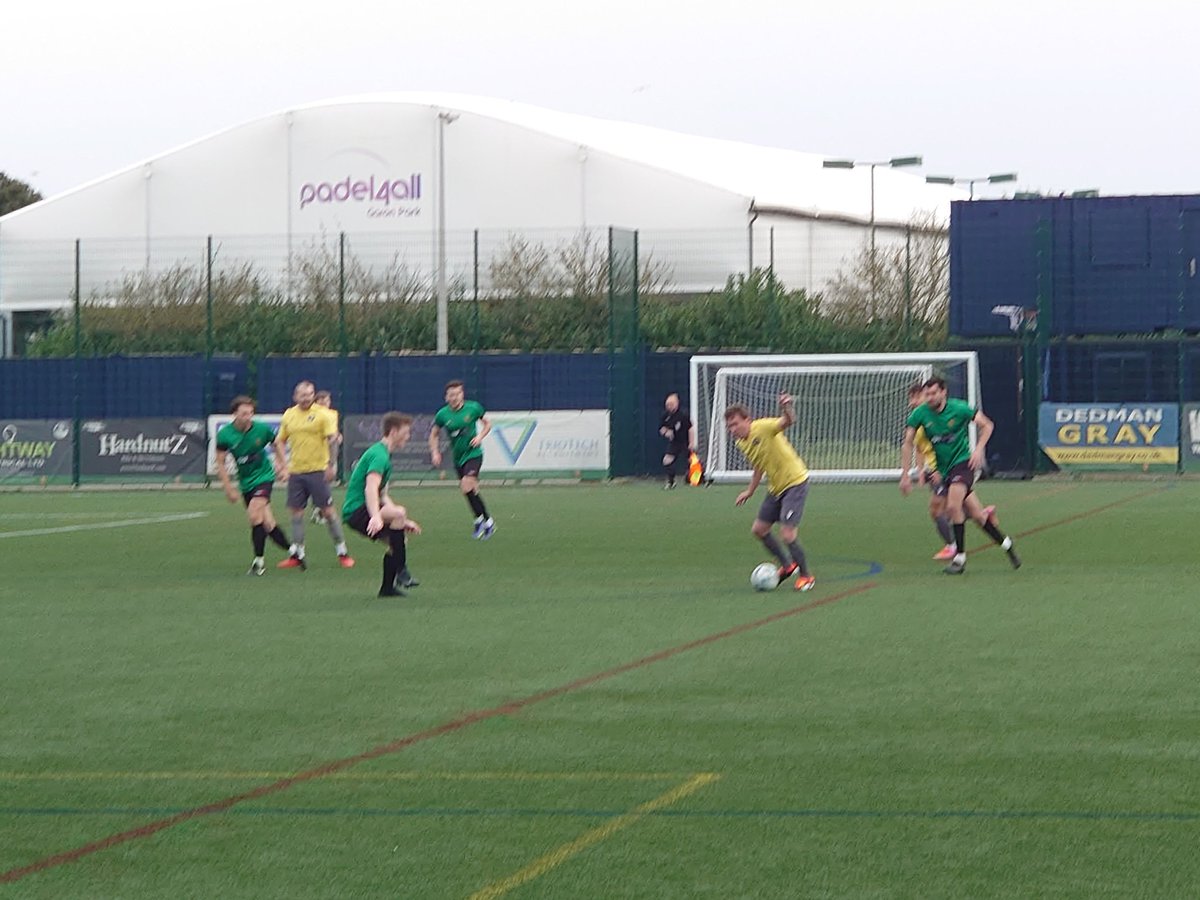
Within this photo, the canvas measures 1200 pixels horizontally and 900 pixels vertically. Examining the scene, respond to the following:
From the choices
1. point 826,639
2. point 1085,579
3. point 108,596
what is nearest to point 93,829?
point 826,639

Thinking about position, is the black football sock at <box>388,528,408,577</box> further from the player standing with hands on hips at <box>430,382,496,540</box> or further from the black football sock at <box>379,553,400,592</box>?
the player standing with hands on hips at <box>430,382,496,540</box>

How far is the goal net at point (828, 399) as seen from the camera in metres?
36.8

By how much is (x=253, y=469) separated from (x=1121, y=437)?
2105 cm

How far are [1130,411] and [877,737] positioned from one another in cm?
2808

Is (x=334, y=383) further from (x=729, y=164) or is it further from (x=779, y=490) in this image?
(x=729, y=164)

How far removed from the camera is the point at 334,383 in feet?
132

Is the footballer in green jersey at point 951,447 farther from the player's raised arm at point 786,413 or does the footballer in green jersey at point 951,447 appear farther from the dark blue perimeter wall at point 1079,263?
the dark blue perimeter wall at point 1079,263

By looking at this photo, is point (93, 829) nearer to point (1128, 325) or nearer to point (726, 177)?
point (1128, 325)

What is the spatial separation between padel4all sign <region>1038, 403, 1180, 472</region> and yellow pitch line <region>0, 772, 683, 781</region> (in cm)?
2899

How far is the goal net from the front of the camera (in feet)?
121

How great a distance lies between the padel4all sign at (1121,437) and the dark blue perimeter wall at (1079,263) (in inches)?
82.7

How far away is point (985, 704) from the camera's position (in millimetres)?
10016

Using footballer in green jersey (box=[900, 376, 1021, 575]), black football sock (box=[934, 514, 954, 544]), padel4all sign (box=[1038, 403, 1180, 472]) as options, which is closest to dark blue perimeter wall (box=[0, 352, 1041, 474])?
padel4all sign (box=[1038, 403, 1180, 472])

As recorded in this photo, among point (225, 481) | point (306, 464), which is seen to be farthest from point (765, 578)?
point (306, 464)
